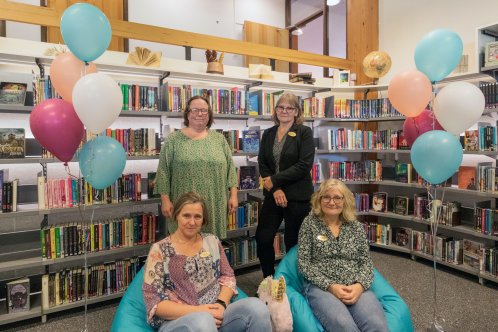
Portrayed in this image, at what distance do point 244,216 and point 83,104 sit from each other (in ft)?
6.52

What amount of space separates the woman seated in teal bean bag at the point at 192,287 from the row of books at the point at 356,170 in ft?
8.08

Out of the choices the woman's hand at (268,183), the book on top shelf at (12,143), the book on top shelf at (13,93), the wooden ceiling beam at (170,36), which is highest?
the wooden ceiling beam at (170,36)

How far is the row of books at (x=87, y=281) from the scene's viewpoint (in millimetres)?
2482

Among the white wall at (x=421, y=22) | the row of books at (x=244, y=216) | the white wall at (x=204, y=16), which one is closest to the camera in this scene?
the row of books at (x=244, y=216)

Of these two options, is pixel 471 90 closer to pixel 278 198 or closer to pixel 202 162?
pixel 278 198

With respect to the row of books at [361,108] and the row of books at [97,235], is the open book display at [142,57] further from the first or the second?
the row of books at [361,108]

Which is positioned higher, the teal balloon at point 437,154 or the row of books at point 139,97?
the row of books at point 139,97

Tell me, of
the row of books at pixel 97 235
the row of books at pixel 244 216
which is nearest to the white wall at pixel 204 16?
the row of books at pixel 244 216

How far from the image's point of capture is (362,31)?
14.6 ft

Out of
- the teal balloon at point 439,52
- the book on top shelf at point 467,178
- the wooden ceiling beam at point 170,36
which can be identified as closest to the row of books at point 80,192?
the wooden ceiling beam at point 170,36

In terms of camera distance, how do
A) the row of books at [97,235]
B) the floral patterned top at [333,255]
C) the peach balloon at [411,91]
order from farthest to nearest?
the row of books at [97,235] → the peach balloon at [411,91] → the floral patterned top at [333,255]

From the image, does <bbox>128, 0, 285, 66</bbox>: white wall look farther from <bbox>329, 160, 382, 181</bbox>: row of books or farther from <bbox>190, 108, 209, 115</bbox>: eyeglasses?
<bbox>190, 108, 209, 115</bbox>: eyeglasses

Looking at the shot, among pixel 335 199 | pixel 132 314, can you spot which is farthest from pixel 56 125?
pixel 335 199

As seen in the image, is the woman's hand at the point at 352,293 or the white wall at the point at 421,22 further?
the white wall at the point at 421,22
